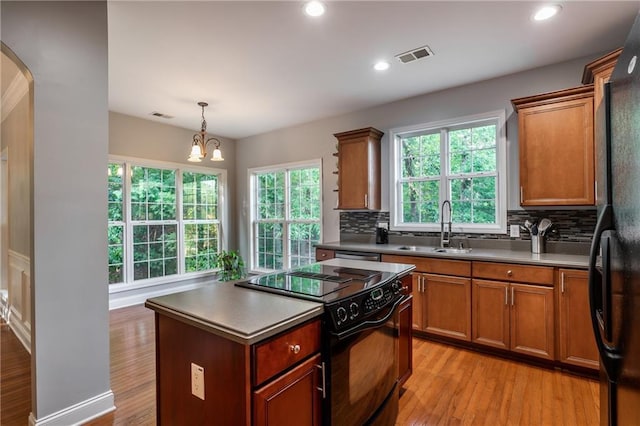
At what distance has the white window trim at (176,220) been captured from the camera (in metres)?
4.55

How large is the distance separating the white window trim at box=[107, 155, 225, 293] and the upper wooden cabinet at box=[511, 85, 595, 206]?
468cm

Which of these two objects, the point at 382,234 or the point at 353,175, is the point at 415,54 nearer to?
the point at 353,175

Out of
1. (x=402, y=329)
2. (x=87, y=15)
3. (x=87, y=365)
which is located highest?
(x=87, y=15)

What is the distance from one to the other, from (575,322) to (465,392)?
3.46 ft

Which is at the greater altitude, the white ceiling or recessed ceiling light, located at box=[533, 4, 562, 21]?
the white ceiling

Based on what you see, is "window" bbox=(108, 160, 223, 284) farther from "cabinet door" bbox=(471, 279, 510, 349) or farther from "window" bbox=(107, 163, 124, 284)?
"cabinet door" bbox=(471, 279, 510, 349)

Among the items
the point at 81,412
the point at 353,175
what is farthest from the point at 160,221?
the point at 81,412

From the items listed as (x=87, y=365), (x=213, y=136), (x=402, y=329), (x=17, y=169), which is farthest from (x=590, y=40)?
(x=17, y=169)

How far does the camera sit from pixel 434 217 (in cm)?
382

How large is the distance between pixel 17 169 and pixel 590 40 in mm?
5614

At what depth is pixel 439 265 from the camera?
10.1ft

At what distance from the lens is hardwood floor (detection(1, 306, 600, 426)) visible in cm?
201

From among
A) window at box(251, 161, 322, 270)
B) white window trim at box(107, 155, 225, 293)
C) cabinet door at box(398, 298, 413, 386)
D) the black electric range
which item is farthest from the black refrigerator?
white window trim at box(107, 155, 225, 293)

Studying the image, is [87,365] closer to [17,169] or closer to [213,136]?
[17,169]
